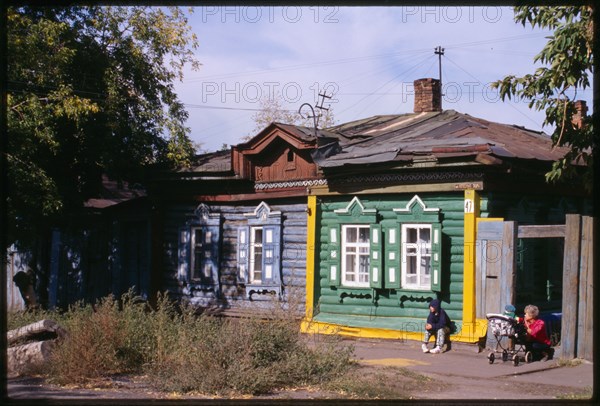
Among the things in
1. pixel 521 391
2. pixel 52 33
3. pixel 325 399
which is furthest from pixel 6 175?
pixel 521 391

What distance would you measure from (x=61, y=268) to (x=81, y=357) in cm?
1330

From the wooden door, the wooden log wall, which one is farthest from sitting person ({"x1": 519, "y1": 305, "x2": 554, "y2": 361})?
the wooden log wall

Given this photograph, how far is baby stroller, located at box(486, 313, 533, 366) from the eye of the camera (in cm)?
1330

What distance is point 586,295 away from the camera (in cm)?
1284

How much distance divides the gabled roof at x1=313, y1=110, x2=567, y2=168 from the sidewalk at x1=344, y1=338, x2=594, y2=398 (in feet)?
12.6

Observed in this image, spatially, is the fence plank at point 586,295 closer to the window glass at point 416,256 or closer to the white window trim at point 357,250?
the window glass at point 416,256

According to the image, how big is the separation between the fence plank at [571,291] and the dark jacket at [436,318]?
2625mm

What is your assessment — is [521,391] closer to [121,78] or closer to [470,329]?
[470,329]

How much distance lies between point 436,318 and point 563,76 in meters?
5.62

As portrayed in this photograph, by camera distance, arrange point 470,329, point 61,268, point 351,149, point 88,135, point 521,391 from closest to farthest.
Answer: point 521,391, point 470,329, point 351,149, point 88,135, point 61,268

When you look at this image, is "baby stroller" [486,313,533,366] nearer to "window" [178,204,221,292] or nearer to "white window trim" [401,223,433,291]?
"white window trim" [401,223,433,291]

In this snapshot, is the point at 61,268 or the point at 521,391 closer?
the point at 521,391

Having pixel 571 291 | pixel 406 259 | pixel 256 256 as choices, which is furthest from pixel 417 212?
pixel 256 256

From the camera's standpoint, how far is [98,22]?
20.0m
